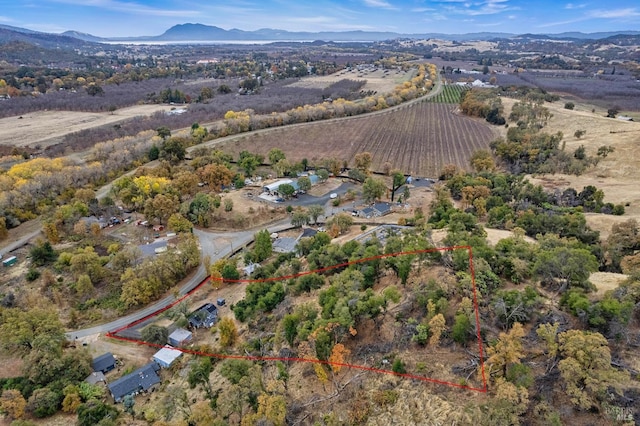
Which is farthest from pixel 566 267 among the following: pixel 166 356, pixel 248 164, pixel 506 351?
pixel 248 164

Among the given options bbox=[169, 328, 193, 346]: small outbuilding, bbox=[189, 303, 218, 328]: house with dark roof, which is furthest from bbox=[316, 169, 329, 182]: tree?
bbox=[169, 328, 193, 346]: small outbuilding

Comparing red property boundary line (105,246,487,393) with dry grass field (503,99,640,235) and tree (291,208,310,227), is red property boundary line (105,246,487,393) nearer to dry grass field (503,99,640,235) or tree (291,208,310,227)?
tree (291,208,310,227)

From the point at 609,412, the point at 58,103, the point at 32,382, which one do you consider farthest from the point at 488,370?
the point at 58,103

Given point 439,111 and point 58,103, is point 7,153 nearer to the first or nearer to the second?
point 58,103

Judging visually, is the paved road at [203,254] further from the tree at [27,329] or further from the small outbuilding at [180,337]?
the small outbuilding at [180,337]

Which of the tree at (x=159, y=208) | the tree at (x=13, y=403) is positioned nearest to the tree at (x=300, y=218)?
the tree at (x=159, y=208)

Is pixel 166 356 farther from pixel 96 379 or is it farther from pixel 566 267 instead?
pixel 566 267
